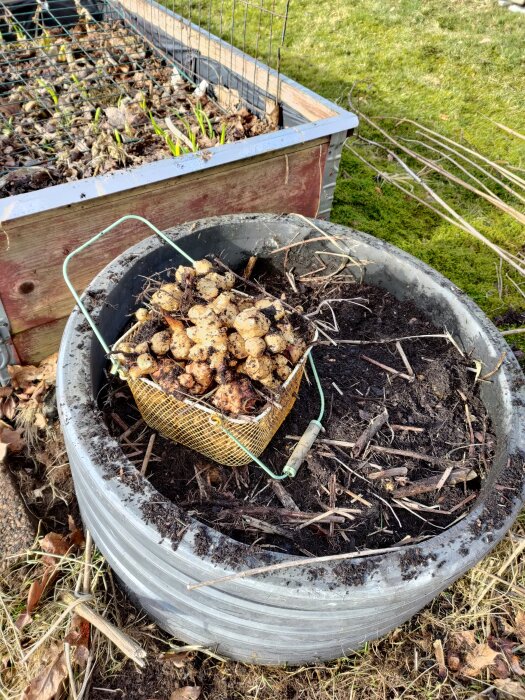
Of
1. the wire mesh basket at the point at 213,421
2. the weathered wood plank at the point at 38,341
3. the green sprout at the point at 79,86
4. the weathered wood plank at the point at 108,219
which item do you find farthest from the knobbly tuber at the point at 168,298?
the green sprout at the point at 79,86

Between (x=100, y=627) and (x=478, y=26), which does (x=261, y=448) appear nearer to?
(x=100, y=627)

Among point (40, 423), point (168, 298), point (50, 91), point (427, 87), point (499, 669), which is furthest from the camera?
point (427, 87)

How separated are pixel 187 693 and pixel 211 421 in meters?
0.83

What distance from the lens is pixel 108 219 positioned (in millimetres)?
2035

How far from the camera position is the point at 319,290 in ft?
6.31

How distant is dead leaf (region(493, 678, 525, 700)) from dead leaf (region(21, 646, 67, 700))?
129 centimetres

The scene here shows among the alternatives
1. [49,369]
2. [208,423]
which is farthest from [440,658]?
[49,369]

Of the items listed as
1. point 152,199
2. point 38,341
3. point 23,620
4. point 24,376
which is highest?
point 152,199

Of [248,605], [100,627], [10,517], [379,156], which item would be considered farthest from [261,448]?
[379,156]

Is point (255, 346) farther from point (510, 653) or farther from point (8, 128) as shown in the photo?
point (8, 128)

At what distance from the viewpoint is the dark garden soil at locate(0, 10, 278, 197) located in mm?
2615

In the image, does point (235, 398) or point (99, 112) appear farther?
point (99, 112)

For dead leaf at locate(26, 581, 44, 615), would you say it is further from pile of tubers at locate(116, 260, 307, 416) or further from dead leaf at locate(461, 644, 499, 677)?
dead leaf at locate(461, 644, 499, 677)

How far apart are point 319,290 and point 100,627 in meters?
1.26
